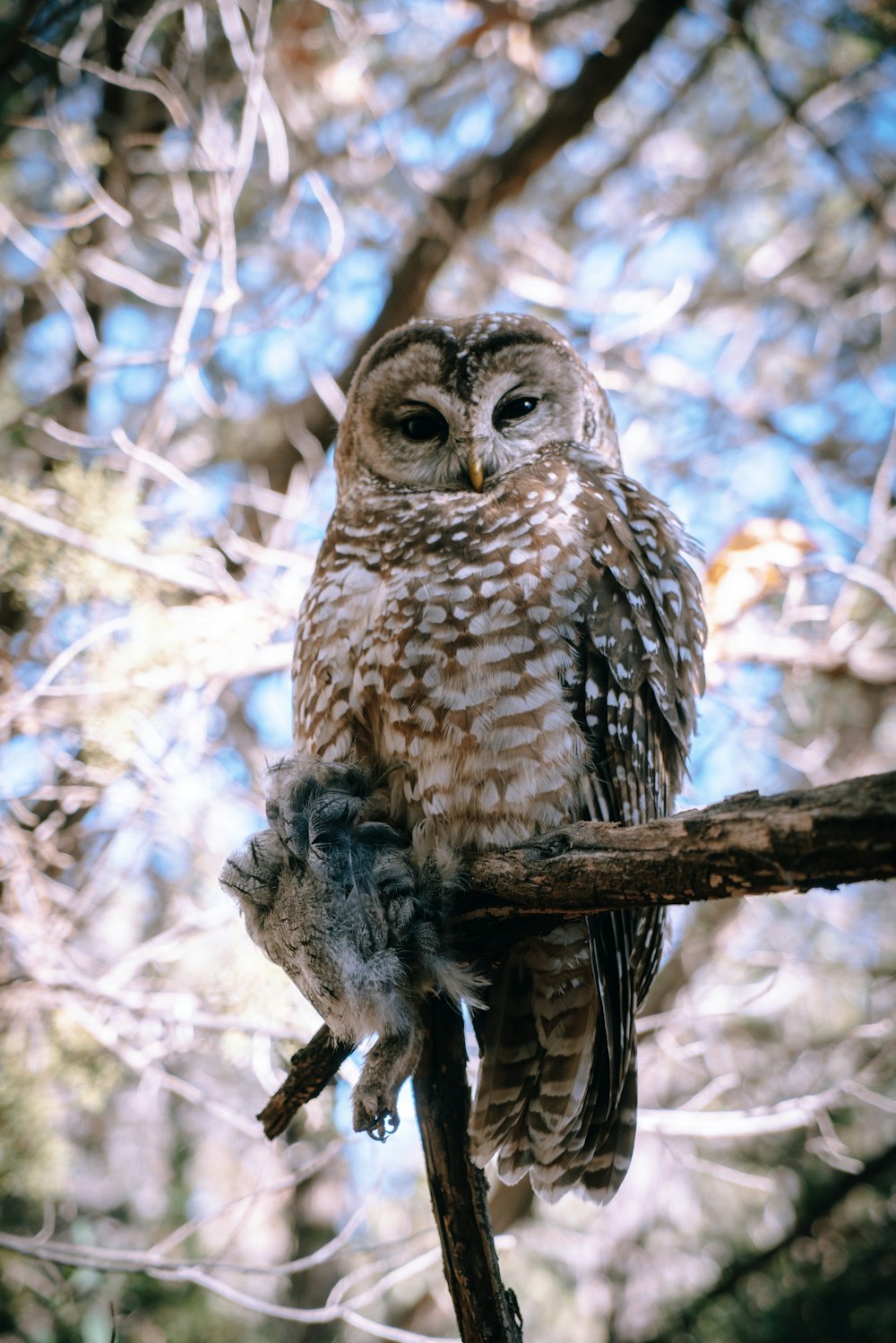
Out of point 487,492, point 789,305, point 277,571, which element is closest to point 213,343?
point 277,571

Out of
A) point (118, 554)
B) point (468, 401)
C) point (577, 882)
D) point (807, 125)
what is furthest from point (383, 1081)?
point (807, 125)

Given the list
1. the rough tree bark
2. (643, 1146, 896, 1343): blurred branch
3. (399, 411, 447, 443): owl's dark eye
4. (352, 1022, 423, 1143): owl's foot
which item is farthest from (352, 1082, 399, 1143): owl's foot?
(643, 1146, 896, 1343): blurred branch

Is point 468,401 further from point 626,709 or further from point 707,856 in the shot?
point 707,856

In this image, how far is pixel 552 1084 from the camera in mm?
2164

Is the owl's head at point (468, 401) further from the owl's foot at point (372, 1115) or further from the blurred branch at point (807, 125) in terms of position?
the blurred branch at point (807, 125)

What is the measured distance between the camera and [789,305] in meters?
A: 5.25

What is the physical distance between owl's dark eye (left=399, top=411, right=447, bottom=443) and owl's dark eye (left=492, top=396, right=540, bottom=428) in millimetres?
140

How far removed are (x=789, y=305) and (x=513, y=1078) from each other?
4.55 metres

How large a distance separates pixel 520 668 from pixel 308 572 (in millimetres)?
1884

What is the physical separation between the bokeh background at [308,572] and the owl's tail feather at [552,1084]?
712 millimetres

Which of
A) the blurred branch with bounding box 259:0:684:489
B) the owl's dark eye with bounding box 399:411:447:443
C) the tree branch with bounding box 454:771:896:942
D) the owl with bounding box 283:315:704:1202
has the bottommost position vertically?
the tree branch with bounding box 454:771:896:942

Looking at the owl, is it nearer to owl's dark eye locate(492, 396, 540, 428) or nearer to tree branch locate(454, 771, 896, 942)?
owl's dark eye locate(492, 396, 540, 428)

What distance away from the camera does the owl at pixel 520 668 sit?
6.46 feet

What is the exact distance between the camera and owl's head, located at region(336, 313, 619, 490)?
2.39m
